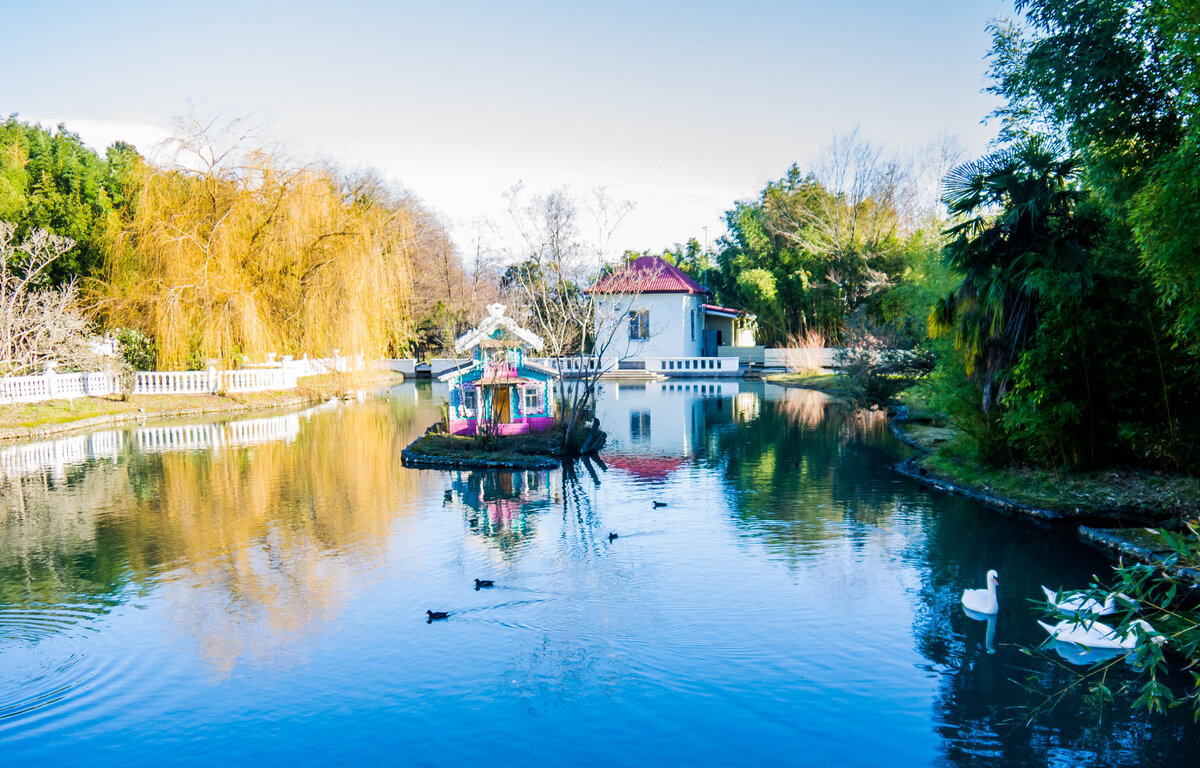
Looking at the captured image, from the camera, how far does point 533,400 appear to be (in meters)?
19.8

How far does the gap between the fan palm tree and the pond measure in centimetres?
260

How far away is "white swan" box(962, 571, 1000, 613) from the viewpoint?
8219 millimetres

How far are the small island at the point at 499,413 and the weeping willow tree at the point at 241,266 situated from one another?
917 centimetres

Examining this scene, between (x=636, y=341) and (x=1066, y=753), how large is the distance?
123ft

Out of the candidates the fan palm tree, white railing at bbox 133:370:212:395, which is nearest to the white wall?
white railing at bbox 133:370:212:395

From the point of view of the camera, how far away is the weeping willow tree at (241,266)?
83.6ft

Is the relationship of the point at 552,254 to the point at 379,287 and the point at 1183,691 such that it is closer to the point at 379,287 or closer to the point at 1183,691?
the point at 379,287

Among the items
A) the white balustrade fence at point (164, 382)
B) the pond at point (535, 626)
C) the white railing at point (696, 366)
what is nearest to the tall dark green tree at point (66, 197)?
the white balustrade fence at point (164, 382)

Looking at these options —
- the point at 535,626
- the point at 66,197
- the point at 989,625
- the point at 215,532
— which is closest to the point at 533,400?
the point at 215,532

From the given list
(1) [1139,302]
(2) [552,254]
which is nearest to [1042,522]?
(1) [1139,302]

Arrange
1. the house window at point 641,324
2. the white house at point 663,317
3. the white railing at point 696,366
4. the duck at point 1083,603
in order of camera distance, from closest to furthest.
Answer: the duck at point 1083,603 < the white railing at point 696,366 < the white house at point 663,317 < the house window at point 641,324

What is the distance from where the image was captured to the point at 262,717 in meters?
6.38

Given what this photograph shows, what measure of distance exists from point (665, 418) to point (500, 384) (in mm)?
7159

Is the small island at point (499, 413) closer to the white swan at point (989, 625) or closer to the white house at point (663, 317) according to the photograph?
the white swan at point (989, 625)
